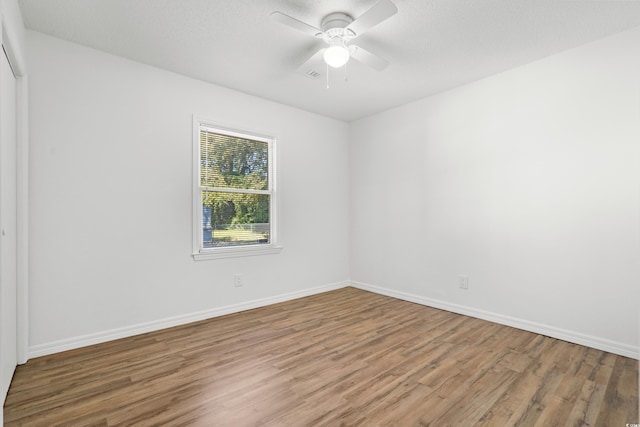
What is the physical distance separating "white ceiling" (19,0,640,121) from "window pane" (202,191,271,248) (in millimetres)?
1288

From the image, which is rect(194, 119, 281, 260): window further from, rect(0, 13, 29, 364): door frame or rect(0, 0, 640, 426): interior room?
rect(0, 13, 29, 364): door frame

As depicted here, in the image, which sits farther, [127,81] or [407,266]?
[407,266]

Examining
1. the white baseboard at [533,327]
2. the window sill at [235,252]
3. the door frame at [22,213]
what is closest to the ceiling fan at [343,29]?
the door frame at [22,213]

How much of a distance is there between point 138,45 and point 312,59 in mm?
1488

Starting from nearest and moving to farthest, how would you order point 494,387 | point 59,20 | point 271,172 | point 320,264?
point 494,387 → point 59,20 → point 271,172 → point 320,264

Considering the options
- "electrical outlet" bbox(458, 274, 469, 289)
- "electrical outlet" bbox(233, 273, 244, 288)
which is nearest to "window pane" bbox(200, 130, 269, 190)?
"electrical outlet" bbox(233, 273, 244, 288)

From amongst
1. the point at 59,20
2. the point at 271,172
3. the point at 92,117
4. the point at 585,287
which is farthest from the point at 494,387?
the point at 59,20

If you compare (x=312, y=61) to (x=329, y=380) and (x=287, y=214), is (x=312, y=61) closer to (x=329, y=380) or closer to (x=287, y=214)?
(x=287, y=214)

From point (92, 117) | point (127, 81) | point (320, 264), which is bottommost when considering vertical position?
point (320, 264)

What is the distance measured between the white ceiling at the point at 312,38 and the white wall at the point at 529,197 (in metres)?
0.34

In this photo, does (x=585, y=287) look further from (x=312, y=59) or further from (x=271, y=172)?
(x=271, y=172)

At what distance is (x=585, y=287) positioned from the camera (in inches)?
106

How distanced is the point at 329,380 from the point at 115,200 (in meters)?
2.37

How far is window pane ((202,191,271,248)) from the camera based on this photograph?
3.49 m
